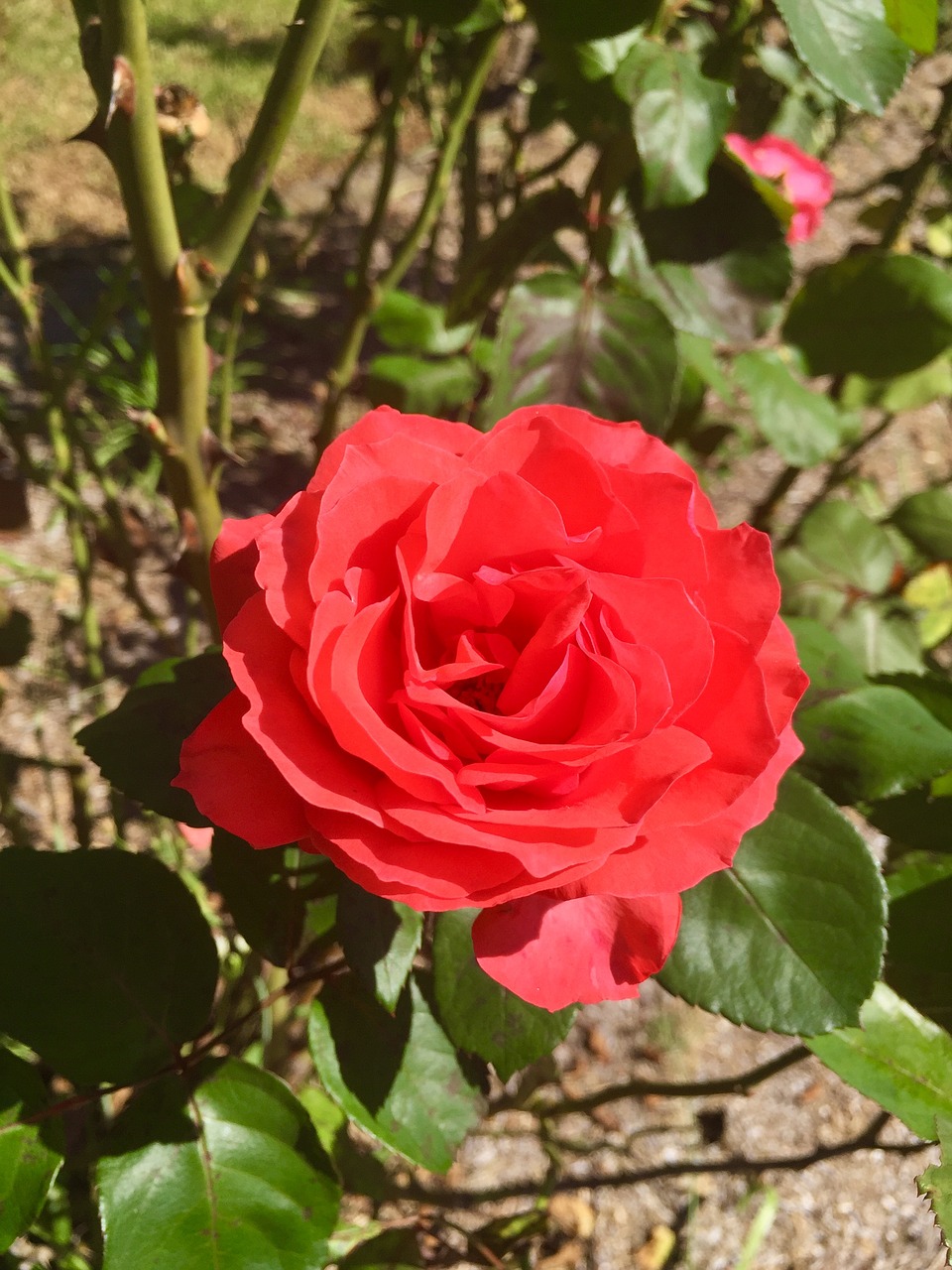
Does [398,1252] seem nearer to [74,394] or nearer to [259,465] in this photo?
[259,465]

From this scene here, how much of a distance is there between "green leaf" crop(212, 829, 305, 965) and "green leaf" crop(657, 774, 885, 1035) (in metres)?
0.25

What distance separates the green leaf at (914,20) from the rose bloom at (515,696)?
359 mm

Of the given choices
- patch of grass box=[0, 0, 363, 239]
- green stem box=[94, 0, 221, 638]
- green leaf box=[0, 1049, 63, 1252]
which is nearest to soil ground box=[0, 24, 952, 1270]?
green stem box=[94, 0, 221, 638]

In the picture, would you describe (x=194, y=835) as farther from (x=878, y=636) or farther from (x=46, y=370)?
(x=878, y=636)

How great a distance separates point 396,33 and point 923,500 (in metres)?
0.99

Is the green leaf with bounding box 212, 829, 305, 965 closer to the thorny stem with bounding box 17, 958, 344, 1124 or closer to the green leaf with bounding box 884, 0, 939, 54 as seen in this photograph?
the thorny stem with bounding box 17, 958, 344, 1124

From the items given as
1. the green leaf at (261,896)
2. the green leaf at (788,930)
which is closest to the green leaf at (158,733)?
the green leaf at (261,896)

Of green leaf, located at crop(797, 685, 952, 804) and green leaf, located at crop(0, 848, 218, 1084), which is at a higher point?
green leaf, located at crop(797, 685, 952, 804)

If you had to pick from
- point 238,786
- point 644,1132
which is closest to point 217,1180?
point 238,786

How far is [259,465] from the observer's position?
7.00 ft

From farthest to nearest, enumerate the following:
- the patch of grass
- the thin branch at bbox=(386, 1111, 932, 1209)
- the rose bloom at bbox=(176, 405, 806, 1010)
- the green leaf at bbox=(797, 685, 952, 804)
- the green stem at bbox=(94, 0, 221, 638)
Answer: the patch of grass → the thin branch at bbox=(386, 1111, 932, 1209) → the green leaf at bbox=(797, 685, 952, 804) → the green stem at bbox=(94, 0, 221, 638) → the rose bloom at bbox=(176, 405, 806, 1010)

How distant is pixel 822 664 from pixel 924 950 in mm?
210

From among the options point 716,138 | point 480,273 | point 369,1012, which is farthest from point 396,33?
point 369,1012

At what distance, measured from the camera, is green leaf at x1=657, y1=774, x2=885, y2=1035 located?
0.55 metres
